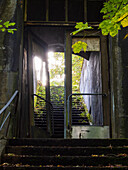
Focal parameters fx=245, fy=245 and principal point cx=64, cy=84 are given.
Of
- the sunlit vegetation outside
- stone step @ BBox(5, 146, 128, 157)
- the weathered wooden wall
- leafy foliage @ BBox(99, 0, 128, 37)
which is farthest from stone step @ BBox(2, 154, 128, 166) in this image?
the sunlit vegetation outside

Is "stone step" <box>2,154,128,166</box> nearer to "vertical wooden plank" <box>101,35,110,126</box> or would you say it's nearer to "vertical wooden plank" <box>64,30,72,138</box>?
"vertical wooden plank" <box>64,30,72,138</box>

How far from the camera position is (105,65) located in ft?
25.2

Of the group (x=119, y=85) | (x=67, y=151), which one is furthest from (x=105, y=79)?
(x=67, y=151)

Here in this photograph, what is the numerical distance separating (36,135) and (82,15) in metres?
4.35

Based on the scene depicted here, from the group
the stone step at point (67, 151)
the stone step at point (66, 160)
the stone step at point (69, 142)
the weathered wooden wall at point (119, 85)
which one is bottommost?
the stone step at point (66, 160)

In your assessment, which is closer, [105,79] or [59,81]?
[105,79]

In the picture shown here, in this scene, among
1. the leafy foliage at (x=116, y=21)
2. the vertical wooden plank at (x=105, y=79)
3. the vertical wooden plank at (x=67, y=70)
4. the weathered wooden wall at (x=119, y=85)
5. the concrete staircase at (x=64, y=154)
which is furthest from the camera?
the vertical wooden plank at (x=67, y=70)

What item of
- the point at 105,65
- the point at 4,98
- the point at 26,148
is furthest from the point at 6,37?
the point at 26,148

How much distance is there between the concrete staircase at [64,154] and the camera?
412 centimetres

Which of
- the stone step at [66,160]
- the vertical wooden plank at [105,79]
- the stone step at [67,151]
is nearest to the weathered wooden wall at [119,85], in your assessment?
the vertical wooden plank at [105,79]

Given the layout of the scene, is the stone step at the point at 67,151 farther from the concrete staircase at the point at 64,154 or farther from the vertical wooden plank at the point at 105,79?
the vertical wooden plank at the point at 105,79

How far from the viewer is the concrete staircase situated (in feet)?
13.5

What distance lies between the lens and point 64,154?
4.52m

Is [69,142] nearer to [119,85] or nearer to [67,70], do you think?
[119,85]
